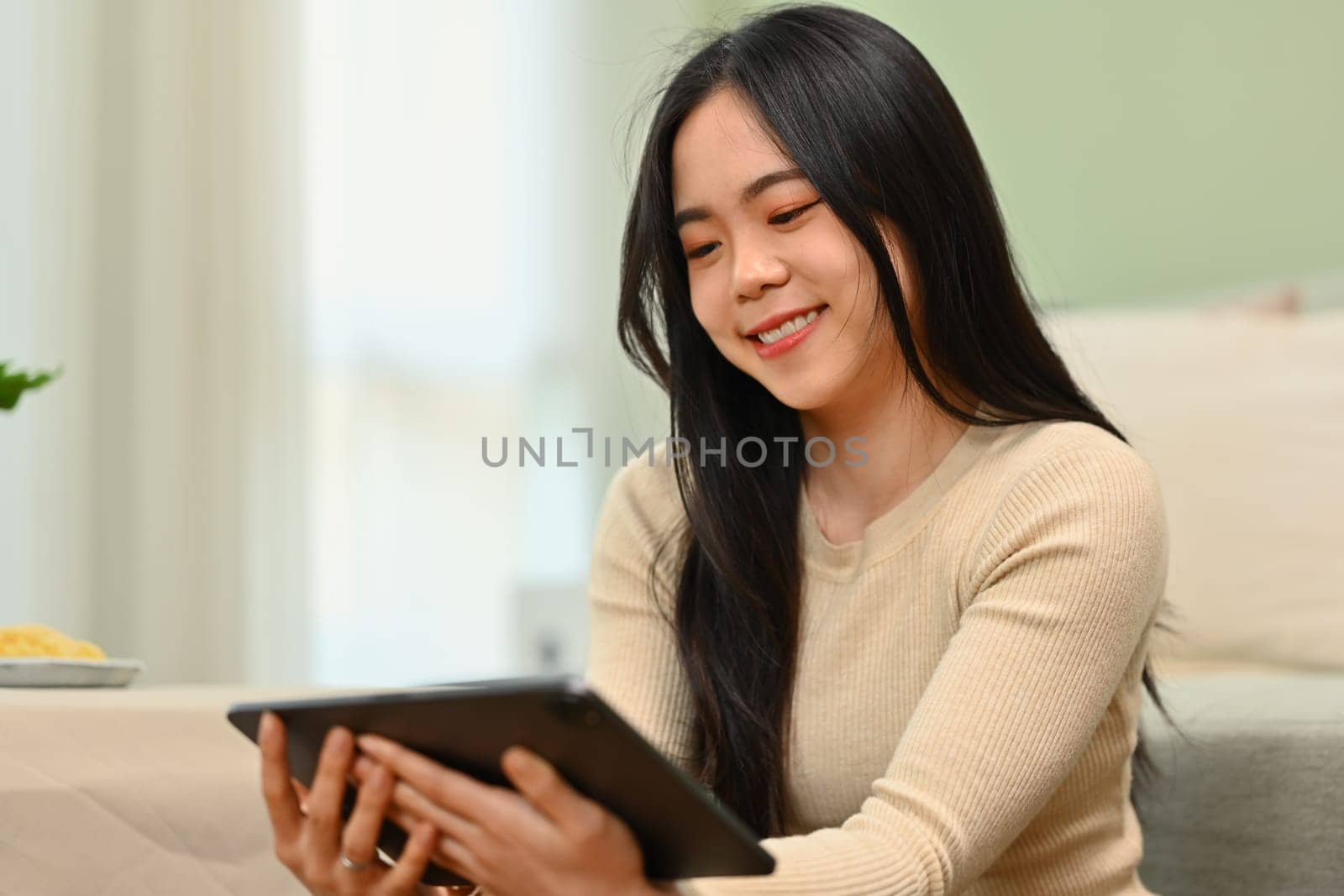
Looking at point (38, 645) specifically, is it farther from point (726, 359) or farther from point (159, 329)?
point (159, 329)

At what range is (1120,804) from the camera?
1068 mm

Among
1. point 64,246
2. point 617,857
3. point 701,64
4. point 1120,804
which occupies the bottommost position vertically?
point 1120,804

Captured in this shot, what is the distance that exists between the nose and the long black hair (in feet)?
0.21

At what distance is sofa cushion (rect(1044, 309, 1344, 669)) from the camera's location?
5.65ft

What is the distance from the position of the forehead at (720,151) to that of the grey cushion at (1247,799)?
62 centimetres

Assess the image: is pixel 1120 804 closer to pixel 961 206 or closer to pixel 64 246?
pixel 961 206

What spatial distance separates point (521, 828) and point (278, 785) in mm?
155

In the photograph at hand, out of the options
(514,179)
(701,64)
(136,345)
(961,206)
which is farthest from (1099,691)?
(514,179)

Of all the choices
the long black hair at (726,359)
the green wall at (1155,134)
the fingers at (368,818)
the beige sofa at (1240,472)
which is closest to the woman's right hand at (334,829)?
the fingers at (368,818)

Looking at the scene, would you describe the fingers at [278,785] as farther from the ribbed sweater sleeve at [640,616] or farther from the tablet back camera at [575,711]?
the ribbed sweater sleeve at [640,616]

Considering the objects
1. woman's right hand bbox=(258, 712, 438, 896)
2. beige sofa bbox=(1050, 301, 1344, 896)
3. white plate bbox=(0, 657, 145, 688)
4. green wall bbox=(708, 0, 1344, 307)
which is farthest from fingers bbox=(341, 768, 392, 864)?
green wall bbox=(708, 0, 1344, 307)

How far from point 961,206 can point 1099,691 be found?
0.37 m

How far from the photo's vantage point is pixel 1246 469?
5.85 feet

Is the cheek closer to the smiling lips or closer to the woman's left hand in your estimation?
the smiling lips
